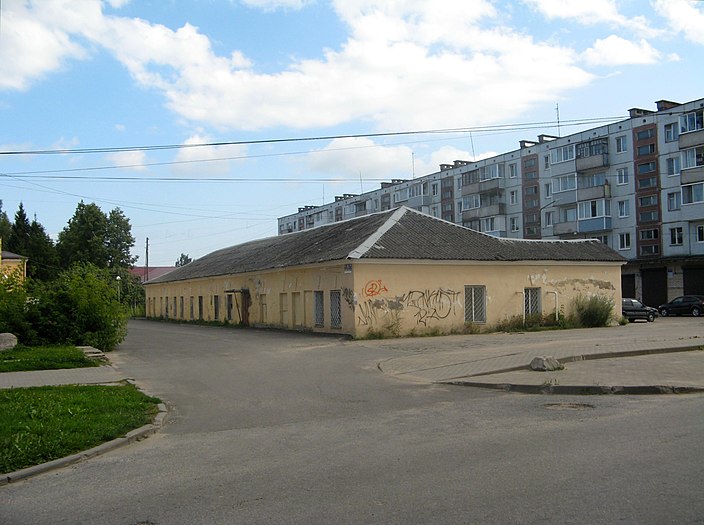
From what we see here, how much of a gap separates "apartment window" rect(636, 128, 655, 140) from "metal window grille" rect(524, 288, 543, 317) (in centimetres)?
2956

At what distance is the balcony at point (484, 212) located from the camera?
65.0 metres

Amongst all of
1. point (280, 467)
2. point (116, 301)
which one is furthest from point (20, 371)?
point (280, 467)

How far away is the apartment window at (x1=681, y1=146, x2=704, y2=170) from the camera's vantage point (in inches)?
1865

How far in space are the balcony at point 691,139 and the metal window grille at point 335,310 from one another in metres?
34.6

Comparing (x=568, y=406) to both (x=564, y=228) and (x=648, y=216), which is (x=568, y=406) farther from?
(x=564, y=228)

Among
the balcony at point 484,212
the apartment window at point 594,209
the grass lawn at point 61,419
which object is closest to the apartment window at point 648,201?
the apartment window at point 594,209

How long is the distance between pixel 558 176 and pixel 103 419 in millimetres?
55847

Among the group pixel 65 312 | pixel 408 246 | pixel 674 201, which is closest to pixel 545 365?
pixel 408 246

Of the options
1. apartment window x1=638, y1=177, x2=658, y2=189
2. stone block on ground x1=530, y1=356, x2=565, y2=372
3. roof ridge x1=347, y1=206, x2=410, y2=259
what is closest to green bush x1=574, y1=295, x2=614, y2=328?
roof ridge x1=347, y1=206, x2=410, y2=259

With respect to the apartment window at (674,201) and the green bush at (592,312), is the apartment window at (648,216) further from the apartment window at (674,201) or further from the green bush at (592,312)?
the green bush at (592,312)

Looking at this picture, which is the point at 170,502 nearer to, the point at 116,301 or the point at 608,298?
the point at 116,301

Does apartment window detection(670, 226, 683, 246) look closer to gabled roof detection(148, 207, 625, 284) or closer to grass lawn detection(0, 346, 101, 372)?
→ gabled roof detection(148, 207, 625, 284)

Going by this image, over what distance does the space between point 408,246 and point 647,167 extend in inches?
1348

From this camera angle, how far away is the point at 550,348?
17.5 metres
